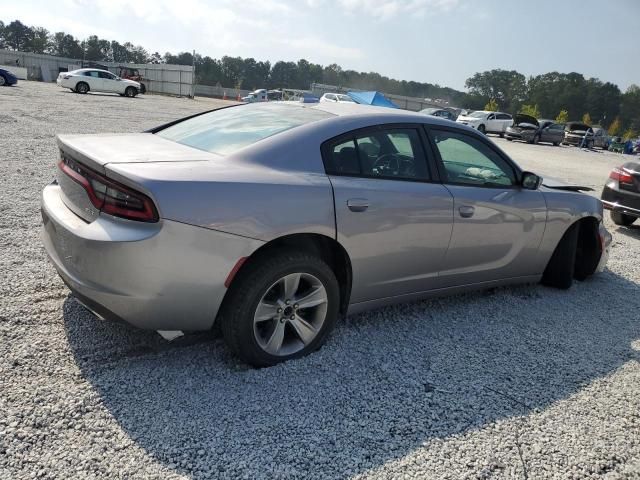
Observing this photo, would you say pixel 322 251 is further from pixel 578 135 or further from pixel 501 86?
pixel 501 86

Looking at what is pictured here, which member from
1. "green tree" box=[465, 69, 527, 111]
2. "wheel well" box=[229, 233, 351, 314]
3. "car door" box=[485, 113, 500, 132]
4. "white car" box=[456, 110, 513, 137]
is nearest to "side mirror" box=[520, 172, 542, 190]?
"wheel well" box=[229, 233, 351, 314]

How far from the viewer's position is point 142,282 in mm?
2385

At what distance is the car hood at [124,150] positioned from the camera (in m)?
2.66

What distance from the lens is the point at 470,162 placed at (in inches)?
151

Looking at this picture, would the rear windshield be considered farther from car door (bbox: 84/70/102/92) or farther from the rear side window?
car door (bbox: 84/70/102/92)

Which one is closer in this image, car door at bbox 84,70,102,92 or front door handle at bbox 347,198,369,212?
front door handle at bbox 347,198,369,212

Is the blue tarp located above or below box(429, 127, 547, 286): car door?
above

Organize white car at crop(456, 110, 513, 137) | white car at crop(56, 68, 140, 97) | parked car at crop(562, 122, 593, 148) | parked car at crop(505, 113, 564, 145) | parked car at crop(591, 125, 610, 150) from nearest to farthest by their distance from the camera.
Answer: white car at crop(56, 68, 140, 97), parked car at crop(505, 113, 564, 145), white car at crop(456, 110, 513, 137), parked car at crop(562, 122, 593, 148), parked car at crop(591, 125, 610, 150)

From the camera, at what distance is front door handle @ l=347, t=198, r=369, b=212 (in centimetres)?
293

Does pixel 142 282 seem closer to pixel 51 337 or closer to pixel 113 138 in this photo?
pixel 51 337

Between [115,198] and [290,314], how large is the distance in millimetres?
1137

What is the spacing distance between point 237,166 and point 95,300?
101 centimetres

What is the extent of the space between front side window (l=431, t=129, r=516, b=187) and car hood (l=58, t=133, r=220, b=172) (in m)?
1.68

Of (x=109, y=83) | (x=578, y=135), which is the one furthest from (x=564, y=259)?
(x=578, y=135)
